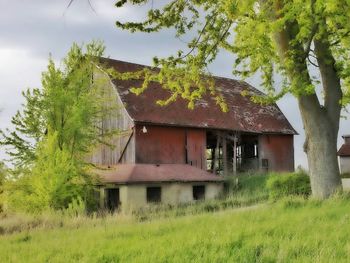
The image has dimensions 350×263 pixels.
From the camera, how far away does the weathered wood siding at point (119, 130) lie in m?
31.3

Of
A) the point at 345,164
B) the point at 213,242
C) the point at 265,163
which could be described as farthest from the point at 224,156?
the point at 213,242

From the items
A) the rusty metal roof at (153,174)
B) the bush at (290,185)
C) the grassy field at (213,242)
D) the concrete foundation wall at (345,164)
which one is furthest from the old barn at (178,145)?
the grassy field at (213,242)

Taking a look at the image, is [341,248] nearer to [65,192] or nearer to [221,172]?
[65,192]

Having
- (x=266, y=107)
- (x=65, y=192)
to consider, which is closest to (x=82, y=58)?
(x=65, y=192)

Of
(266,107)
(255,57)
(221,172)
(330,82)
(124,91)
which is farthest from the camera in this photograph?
(266,107)

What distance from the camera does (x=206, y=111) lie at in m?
35.7

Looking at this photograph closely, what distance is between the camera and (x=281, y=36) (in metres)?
18.6

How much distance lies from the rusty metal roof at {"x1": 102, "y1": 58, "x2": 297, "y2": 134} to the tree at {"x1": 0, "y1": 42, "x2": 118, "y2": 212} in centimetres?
395

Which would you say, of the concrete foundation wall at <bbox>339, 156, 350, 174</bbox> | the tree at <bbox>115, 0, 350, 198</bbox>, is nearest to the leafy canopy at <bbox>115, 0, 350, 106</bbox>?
the tree at <bbox>115, 0, 350, 198</bbox>

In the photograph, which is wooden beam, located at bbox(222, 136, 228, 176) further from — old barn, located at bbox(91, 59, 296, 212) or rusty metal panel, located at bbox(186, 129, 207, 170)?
rusty metal panel, located at bbox(186, 129, 207, 170)

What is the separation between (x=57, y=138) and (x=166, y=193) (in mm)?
7671

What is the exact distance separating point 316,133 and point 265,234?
879 centimetres

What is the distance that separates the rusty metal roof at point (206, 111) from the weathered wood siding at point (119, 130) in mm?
557

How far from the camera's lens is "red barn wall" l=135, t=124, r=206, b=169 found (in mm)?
31438
